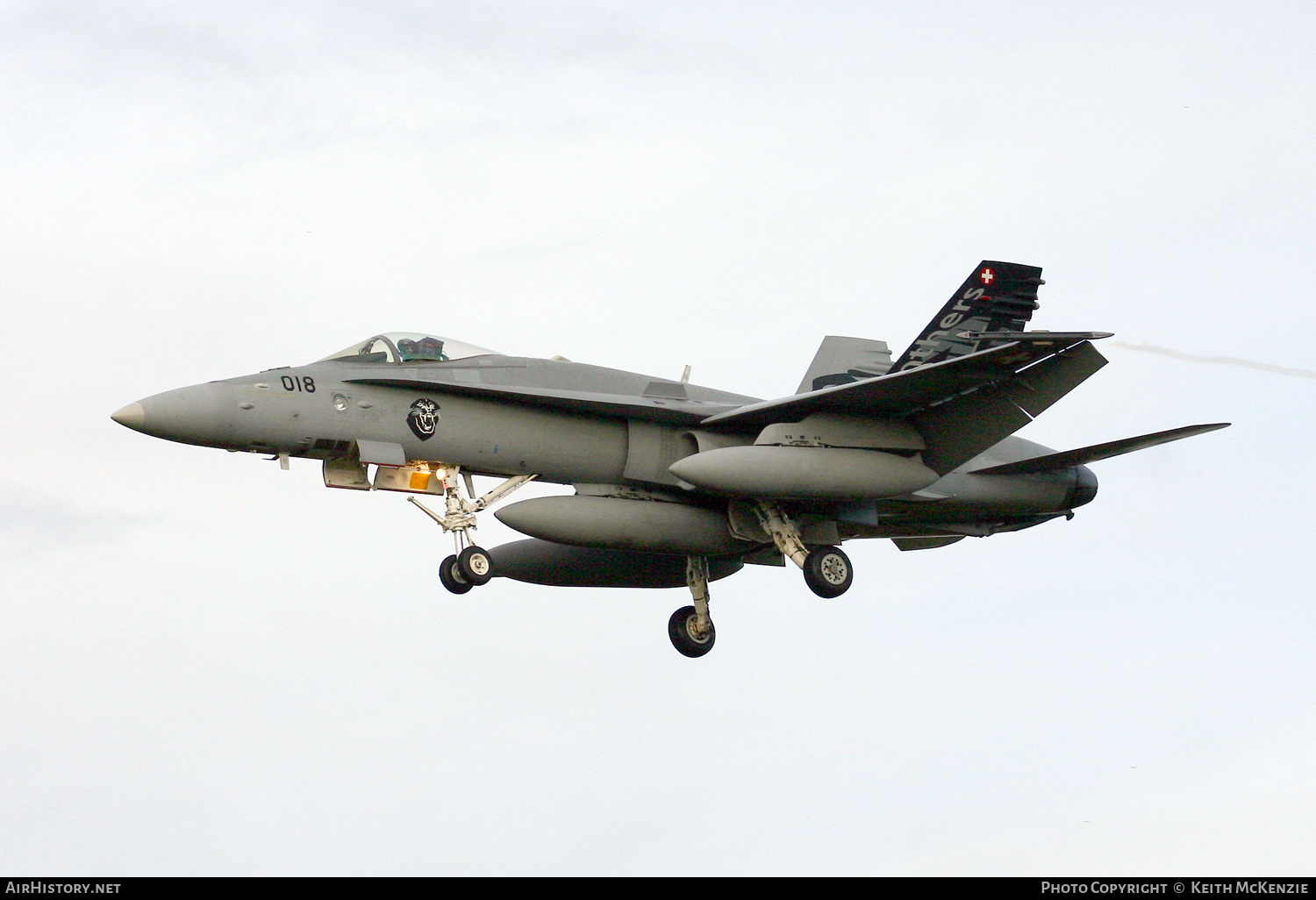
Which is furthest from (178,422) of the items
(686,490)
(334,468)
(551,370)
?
(686,490)

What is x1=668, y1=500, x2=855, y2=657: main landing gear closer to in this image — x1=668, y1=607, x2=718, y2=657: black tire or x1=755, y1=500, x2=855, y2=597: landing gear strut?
x1=755, y1=500, x2=855, y2=597: landing gear strut

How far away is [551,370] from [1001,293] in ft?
19.3

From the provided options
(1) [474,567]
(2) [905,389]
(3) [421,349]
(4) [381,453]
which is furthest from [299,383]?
(2) [905,389]

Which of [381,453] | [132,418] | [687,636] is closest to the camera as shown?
[132,418]

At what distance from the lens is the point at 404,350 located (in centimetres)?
2191

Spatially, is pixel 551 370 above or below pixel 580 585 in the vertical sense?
above

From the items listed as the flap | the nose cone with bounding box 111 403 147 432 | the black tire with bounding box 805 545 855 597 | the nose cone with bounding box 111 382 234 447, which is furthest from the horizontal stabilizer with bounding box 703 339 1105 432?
the nose cone with bounding box 111 403 147 432

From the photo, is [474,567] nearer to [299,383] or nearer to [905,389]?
[299,383]

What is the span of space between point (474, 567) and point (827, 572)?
4.63 metres

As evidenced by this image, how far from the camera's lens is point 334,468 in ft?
70.5

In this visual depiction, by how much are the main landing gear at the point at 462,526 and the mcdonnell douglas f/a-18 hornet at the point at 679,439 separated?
0.9 inches
